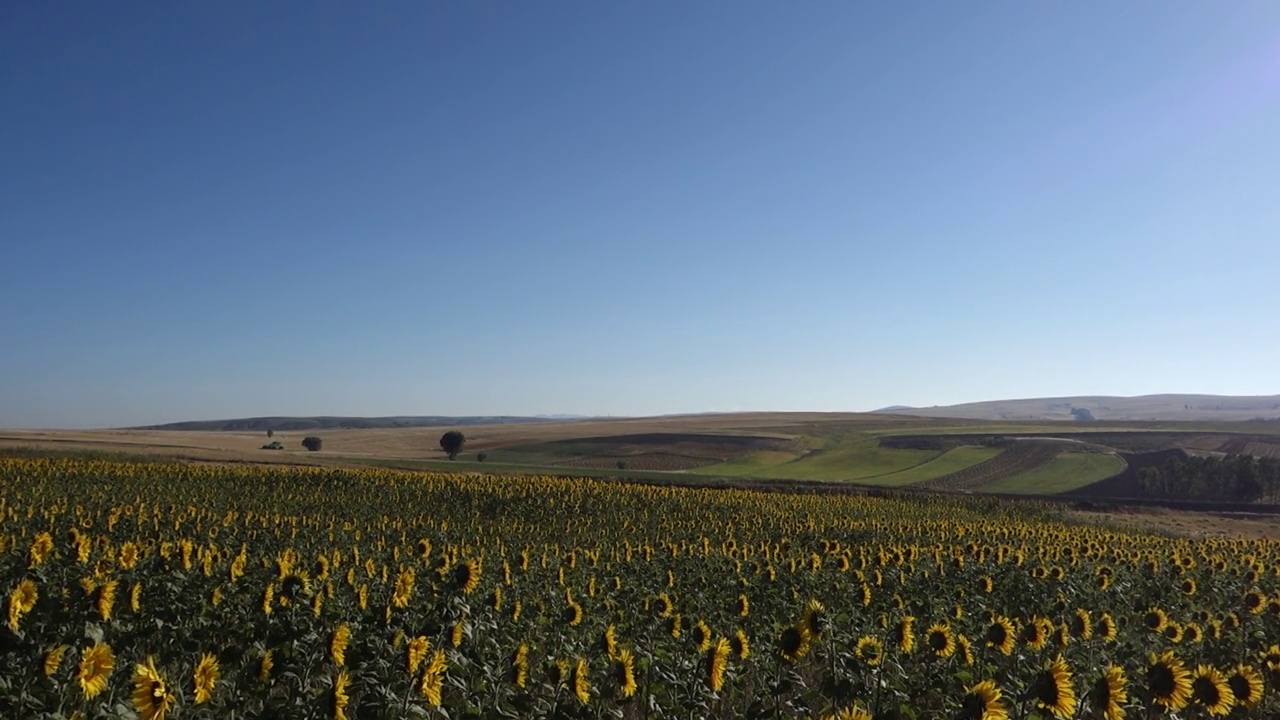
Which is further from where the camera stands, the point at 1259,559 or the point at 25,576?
the point at 1259,559

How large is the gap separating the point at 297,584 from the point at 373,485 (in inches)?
934

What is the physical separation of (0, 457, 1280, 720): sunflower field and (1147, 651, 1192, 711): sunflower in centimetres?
2

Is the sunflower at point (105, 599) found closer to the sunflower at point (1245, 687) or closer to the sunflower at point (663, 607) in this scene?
the sunflower at point (663, 607)

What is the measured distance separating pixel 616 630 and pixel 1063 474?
182 ft

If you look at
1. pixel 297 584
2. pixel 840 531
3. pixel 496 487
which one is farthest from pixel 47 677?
pixel 496 487

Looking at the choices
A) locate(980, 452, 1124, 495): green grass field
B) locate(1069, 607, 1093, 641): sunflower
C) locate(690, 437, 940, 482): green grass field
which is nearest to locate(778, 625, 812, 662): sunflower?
locate(1069, 607, 1093, 641): sunflower

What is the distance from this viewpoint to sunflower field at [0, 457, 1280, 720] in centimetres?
461

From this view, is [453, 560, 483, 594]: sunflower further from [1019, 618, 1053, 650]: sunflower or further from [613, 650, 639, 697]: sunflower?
[1019, 618, 1053, 650]: sunflower

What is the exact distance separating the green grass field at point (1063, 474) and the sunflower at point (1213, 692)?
45.6m

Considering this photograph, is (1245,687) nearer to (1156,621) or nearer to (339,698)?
(1156,621)

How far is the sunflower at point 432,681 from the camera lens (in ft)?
14.3

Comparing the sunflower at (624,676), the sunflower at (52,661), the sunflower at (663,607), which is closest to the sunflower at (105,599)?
the sunflower at (52,661)

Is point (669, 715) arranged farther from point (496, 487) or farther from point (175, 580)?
point (496, 487)

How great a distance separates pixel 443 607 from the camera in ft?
19.3
